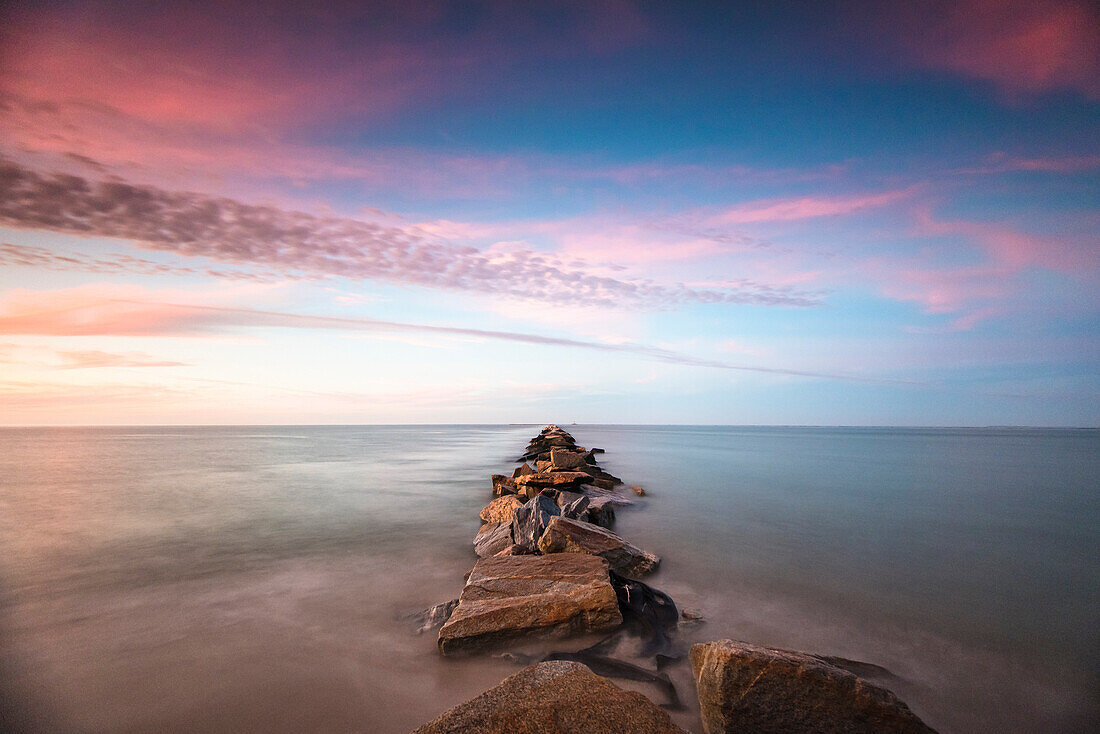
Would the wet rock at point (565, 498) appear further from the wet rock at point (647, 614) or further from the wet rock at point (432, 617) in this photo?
the wet rock at point (432, 617)

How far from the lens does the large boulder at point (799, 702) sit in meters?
3.18

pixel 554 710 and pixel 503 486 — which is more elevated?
pixel 554 710

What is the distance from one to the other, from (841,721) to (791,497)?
13.6m

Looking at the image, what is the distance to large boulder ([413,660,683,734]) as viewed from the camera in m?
2.68

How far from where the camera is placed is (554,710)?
9.32 ft

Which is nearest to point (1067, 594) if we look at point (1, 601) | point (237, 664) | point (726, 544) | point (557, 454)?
point (726, 544)

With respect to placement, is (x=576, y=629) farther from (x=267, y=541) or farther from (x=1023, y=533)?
(x=1023, y=533)

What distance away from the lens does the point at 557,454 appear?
1788cm

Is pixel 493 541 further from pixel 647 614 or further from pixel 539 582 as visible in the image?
pixel 647 614

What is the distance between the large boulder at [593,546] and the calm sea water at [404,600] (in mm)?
439

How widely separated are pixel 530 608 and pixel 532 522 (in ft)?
9.57

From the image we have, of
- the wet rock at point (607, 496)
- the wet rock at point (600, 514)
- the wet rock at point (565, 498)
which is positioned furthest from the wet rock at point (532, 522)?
the wet rock at point (607, 496)

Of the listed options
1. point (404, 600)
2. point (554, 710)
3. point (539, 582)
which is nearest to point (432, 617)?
point (404, 600)

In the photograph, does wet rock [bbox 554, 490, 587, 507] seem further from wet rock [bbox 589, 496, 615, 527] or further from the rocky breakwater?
the rocky breakwater
